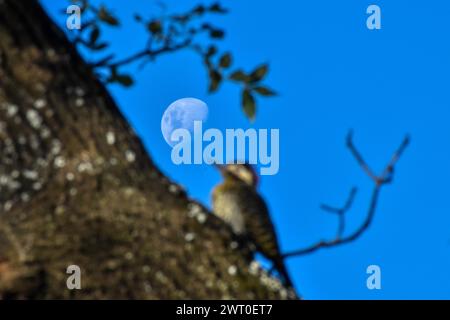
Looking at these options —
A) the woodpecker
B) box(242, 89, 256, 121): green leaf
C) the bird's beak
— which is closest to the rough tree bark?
box(242, 89, 256, 121): green leaf

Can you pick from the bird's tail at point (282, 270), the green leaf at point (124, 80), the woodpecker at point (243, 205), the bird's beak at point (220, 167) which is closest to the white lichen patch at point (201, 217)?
the green leaf at point (124, 80)

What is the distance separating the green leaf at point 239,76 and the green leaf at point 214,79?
0.10 metres

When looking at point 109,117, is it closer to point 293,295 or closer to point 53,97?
point 53,97

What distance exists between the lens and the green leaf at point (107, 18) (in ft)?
13.4

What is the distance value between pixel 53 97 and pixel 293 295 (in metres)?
0.78

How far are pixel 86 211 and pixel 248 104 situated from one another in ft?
3.46

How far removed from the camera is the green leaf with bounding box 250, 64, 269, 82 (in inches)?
134

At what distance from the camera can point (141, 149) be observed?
262 centimetres

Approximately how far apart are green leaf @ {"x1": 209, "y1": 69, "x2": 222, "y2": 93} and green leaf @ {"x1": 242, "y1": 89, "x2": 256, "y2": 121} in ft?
0.62

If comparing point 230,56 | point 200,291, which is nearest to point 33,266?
point 200,291

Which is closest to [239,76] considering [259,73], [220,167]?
[259,73]

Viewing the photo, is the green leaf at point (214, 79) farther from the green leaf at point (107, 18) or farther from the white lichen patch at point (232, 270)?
the white lichen patch at point (232, 270)

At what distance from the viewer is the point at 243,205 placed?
548cm

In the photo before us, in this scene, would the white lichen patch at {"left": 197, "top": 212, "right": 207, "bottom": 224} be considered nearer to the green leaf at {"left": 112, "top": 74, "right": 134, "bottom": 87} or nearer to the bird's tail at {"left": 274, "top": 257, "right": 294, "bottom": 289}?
the green leaf at {"left": 112, "top": 74, "right": 134, "bottom": 87}
